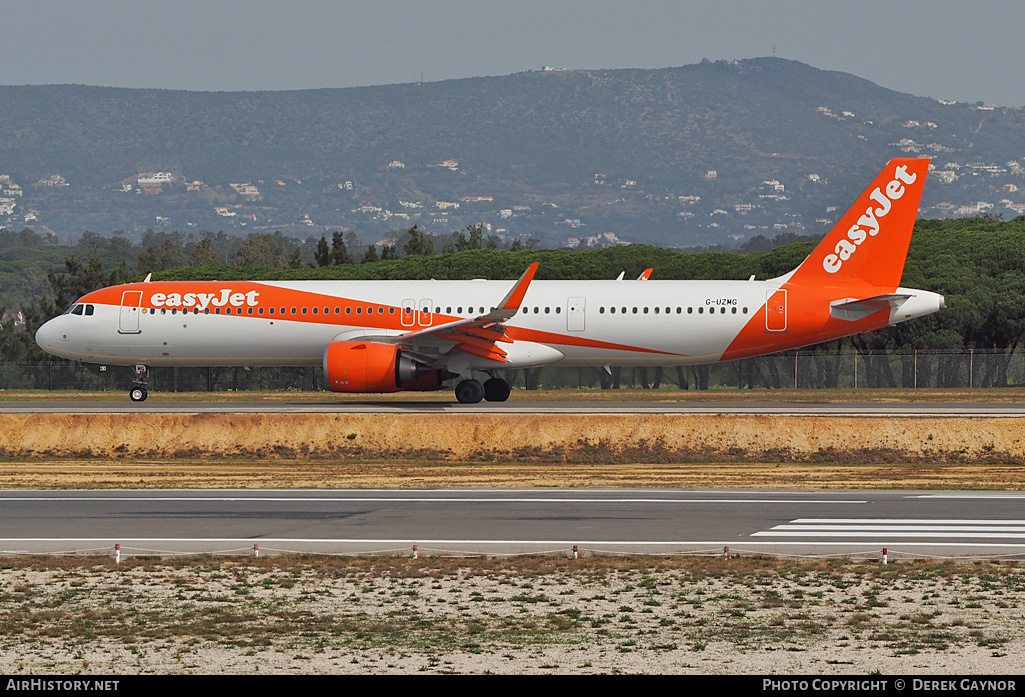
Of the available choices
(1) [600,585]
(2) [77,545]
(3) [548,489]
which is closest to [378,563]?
(1) [600,585]

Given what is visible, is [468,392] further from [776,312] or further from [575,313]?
[776,312]

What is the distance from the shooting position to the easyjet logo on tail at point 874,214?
4072 centimetres

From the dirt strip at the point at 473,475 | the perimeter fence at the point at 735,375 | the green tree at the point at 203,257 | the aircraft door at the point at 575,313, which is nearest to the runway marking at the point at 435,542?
the dirt strip at the point at 473,475

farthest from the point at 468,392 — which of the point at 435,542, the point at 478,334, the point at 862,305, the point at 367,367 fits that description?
the point at 435,542

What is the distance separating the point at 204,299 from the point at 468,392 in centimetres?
924

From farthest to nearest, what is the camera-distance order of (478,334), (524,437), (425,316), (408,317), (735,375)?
(735,375)
(425,316)
(408,317)
(478,334)
(524,437)

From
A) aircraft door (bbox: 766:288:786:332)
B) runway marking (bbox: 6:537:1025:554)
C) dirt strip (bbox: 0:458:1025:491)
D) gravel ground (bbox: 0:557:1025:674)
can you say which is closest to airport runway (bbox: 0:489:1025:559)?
runway marking (bbox: 6:537:1025:554)

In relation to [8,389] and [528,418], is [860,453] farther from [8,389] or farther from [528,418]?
[8,389]

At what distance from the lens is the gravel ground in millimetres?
12219

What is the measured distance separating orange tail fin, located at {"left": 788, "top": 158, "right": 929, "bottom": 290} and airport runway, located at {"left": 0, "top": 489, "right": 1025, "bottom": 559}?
17.4 m

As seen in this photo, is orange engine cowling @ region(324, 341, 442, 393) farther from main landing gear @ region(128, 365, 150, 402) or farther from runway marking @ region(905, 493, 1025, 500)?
runway marking @ region(905, 493, 1025, 500)

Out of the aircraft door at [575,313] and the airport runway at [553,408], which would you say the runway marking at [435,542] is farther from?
the aircraft door at [575,313]

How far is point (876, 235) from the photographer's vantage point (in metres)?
40.8
